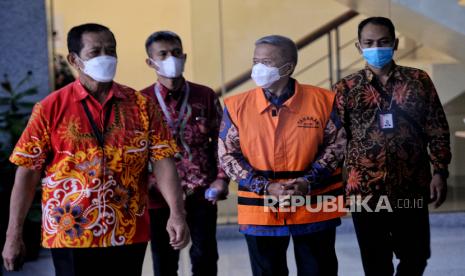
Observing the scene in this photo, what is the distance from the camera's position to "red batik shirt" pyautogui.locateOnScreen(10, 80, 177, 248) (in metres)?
4.05

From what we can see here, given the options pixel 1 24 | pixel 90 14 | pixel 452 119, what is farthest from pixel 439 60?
pixel 1 24

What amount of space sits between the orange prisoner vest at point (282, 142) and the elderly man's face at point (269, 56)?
16 centimetres

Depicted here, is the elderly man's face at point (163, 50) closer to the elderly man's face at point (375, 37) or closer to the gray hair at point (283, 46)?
the gray hair at point (283, 46)

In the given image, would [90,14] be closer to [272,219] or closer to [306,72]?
[306,72]

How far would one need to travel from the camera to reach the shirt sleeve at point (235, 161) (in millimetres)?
4797

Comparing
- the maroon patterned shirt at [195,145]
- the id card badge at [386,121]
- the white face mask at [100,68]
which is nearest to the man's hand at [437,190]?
Answer: the id card badge at [386,121]

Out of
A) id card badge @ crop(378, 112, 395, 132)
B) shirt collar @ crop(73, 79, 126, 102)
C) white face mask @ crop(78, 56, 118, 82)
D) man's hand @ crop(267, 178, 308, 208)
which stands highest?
white face mask @ crop(78, 56, 118, 82)

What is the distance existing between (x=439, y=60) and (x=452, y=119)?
58cm

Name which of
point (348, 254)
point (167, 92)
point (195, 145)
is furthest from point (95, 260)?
point (348, 254)

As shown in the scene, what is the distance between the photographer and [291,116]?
4.87 metres

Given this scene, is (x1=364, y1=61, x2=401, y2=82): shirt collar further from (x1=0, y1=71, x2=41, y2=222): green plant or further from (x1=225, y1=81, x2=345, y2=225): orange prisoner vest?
(x1=0, y1=71, x2=41, y2=222): green plant

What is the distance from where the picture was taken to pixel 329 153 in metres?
4.86

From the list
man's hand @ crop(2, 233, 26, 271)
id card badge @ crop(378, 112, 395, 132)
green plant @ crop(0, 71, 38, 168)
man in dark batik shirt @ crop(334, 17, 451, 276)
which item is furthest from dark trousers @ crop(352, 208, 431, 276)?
green plant @ crop(0, 71, 38, 168)

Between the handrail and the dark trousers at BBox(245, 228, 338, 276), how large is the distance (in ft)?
12.9
